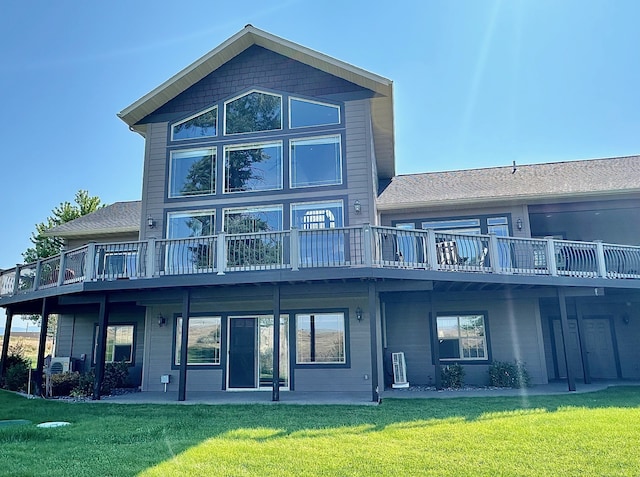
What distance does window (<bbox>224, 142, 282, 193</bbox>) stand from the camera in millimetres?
12438

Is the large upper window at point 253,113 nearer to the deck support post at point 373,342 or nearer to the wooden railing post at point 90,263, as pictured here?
the wooden railing post at point 90,263

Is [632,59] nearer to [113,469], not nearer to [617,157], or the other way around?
[617,157]

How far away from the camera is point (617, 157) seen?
52.6ft

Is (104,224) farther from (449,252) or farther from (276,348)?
(449,252)

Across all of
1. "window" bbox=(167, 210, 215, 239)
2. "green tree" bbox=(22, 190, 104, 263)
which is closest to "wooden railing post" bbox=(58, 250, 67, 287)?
"window" bbox=(167, 210, 215, 239)

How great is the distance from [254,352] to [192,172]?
516 cm

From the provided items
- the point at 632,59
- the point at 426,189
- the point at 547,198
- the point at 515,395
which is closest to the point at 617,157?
the point at 632,59

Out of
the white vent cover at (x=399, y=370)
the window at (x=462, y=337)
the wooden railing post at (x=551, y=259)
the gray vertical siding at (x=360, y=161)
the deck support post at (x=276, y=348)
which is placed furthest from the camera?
the window at (x=462, y=337)

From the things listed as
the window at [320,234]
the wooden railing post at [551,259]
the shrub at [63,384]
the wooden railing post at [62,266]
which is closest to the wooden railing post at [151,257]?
the wooden railing post at [62,266]

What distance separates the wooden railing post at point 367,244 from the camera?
31.3 ft

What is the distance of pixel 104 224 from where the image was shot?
15.8 m

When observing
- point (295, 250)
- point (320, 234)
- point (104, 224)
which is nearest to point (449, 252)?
point (320, 234)

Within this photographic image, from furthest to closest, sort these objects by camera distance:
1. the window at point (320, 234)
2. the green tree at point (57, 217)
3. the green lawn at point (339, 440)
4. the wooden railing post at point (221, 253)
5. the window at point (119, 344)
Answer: the green tree at point (57, 217), the window at point (119, 344), the window at point (320, 234), the wooden railing post at point (221, 253), the green lawn at point (339, 440)

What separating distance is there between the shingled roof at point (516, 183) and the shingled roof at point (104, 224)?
816 cm
